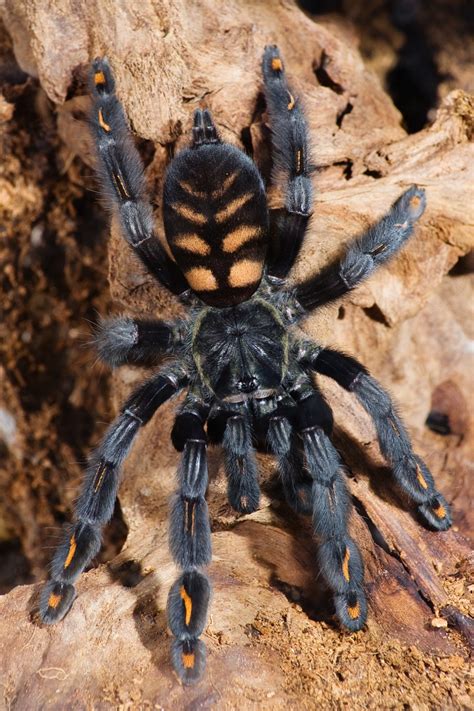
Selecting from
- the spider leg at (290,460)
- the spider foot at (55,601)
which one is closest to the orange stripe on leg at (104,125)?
the spider leg at (290,460)

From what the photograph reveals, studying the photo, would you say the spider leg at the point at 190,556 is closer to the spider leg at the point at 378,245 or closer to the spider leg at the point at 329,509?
the spider leg at the point at 329,509

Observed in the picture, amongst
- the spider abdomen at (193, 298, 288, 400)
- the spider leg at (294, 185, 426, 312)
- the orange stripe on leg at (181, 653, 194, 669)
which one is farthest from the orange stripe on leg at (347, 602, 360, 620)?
the spider leg at (294, 185, 426, 312)

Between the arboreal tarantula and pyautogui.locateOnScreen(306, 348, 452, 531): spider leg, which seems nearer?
the arboreal tarantula

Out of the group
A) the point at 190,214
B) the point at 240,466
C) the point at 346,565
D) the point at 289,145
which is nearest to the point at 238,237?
the point at 190,214

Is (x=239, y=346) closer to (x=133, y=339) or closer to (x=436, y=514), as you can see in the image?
(x=133, y=339)

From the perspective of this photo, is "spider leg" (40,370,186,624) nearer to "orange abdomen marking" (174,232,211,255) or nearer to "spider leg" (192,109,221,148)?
"orange abdomen marking" (174,232,211,255)
